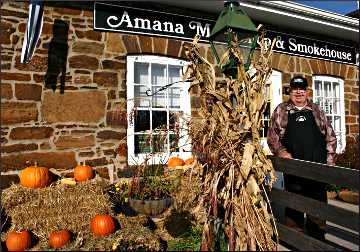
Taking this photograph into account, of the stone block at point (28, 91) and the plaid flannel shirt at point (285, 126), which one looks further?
the stone block at point (28, 91)

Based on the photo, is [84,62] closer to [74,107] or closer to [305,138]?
[74,107]

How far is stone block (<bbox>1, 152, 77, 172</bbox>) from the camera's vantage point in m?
4.90

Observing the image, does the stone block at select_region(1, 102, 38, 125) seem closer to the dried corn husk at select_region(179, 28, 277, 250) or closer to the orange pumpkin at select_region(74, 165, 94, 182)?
the orange pumpkin at select_region(74, 165, 94, 182)

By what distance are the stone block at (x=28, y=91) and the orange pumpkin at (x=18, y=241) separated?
7.25ft

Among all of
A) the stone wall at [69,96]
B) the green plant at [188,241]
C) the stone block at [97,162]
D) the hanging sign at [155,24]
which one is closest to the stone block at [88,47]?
the stone wall at [69,96]

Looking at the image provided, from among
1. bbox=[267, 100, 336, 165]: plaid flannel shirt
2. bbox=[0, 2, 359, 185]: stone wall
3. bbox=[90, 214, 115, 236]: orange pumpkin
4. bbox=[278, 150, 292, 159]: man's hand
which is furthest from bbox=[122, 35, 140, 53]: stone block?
bbox=[278, 150, 292, 159]: man's hand

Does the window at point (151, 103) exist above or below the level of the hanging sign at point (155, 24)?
below

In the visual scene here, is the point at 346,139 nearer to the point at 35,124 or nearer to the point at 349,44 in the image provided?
the point at 349,44

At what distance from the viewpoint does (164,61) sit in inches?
243

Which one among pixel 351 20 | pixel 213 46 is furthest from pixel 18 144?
pixel 351 20

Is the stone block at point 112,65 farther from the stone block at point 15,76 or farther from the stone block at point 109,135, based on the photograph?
the stone block at point 15,76

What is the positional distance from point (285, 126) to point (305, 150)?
1.21 ft

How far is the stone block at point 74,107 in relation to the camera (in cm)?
520

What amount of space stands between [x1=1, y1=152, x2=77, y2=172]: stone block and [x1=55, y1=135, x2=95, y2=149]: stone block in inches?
5.1
